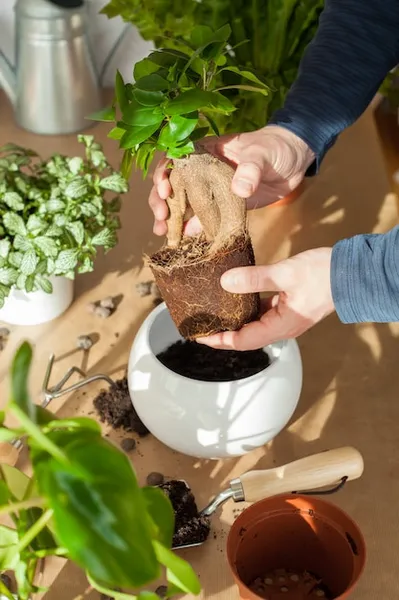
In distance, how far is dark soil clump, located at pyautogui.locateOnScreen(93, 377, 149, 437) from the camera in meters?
0.74

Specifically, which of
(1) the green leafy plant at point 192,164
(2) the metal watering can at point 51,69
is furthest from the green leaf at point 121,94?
(2) the metal watering can at point 51,69

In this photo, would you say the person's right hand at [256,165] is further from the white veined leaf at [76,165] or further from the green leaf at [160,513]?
the green leaf at [160,513]

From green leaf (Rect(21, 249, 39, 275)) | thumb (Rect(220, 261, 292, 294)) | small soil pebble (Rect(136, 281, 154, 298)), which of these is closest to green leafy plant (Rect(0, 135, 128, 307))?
green leaf (Rect(21, 249, 39, 275))

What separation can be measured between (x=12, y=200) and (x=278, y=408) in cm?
37

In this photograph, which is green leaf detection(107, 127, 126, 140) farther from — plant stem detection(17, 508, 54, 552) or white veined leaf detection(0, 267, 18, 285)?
plant stem detection(17, 508, 54, 552)

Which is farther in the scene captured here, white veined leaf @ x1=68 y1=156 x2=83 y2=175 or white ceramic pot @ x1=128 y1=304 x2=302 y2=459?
white veined leaf @ x1=68 y1=156 x2=83 y2=175

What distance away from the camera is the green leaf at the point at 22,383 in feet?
1.02

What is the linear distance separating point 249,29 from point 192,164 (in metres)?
0.47

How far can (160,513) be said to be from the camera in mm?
388

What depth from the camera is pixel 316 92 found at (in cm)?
80

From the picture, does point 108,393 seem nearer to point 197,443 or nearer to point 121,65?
point 197,443

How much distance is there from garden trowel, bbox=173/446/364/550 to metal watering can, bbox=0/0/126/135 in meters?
0.79

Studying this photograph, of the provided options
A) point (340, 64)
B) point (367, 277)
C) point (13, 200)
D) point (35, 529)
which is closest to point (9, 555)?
point (35, 529)

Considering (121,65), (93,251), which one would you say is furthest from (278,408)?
(121,65)
